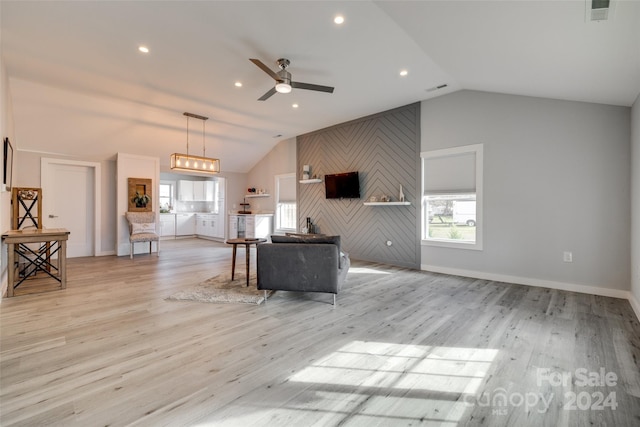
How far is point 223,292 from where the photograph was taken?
3.78 metres

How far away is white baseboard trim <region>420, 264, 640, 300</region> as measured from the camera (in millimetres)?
3656

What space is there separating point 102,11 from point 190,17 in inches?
32.2

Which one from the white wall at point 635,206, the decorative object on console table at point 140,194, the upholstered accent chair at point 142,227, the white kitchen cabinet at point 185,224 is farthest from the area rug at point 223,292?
the white kitchen cabinet at point 185,224

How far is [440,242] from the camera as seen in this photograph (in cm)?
511

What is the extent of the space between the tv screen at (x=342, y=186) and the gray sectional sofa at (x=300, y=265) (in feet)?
10.2

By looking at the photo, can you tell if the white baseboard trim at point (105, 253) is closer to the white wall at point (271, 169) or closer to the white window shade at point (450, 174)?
the white wall at point (271, 169)

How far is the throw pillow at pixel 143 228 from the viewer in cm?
663

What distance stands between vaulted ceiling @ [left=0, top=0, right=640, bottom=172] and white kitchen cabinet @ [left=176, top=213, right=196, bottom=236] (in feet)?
16.2

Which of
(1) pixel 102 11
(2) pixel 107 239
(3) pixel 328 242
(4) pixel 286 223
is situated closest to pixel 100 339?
(3) pixel 328 242

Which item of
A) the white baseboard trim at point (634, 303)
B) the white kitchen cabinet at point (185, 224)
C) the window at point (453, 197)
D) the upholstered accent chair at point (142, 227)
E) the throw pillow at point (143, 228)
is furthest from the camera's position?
the white kitchen cabinet at point (185, 224)

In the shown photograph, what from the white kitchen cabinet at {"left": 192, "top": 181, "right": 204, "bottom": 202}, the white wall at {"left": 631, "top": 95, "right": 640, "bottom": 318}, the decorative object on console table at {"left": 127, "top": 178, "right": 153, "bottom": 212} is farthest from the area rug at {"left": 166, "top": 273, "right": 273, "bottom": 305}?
the white kitchen cabinet at {"left": 192, "top": 181, "right": 204, "bottom": 202}

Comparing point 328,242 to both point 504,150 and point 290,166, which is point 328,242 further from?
point 290,166

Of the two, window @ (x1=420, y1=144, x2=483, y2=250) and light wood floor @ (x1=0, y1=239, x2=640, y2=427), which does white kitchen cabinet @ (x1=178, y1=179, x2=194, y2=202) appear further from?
window @ (x1=420, y1=144, x2=483, y2=250)

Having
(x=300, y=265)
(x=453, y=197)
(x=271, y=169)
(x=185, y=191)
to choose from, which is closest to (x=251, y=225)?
(x=271, y=169)
